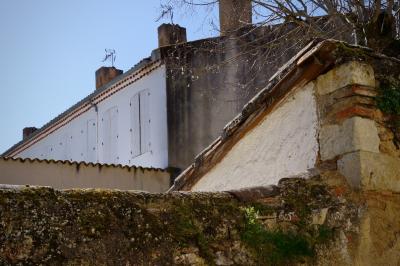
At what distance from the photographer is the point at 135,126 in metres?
15.9

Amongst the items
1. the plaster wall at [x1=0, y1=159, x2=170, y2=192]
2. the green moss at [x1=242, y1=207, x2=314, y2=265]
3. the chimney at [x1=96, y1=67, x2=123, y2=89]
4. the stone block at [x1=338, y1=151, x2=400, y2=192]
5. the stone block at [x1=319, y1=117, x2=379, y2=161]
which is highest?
the chimney at [x1=96, y1=67, x2=123, y2=89]

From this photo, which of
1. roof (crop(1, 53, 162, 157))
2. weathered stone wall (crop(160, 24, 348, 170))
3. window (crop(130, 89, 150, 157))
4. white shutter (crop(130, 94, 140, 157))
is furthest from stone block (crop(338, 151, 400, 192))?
white shutter (crop(130, 94, 140, 157))

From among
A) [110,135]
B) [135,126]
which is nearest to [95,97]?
[110,135]

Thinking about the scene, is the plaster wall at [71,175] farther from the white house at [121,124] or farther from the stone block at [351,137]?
the stone block at [351,137]

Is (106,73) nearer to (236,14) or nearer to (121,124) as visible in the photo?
(121,124)

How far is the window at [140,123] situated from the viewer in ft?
50.7

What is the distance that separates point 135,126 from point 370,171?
469 inches

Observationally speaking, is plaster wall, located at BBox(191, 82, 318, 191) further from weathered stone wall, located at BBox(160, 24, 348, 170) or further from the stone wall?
weathered stone wall, located at BBox(160, 24, 348, 170)

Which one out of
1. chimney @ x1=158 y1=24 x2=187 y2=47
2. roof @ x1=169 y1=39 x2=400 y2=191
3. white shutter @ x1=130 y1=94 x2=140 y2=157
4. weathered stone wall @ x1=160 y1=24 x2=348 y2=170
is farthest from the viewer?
chimney @ x1=158 y1=24 x2=187 y2=47

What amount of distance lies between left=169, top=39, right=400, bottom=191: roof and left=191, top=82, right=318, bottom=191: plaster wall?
2.9 inches

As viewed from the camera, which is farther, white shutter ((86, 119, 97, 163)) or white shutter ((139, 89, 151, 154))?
white shutter ((86, 119, 97, 163))

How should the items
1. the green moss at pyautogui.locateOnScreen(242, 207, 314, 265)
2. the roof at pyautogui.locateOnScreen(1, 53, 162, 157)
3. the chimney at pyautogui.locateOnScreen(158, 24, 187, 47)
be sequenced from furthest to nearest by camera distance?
1. the chimney at pyautogui.locateOnScreen(158, 24, 187, 47)
2. the roof at pyautogui.locateOnScreen(1, 53, 162, 157)
3. the green moss at pyautogui.locateOnScreen(242, 207, 314, 265)

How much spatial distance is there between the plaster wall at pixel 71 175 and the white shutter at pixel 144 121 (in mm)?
2046

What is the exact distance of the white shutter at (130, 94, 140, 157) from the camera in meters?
15.8
